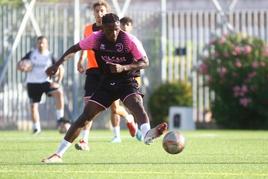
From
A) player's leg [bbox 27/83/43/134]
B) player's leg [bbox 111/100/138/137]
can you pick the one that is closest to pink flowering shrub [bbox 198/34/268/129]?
player's leg [bbox 27/83/43/134]

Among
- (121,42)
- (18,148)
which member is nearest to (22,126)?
(18,148)

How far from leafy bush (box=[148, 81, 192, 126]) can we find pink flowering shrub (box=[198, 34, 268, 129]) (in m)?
0.76

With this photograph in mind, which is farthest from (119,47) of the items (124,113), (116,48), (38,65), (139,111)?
(38,65)

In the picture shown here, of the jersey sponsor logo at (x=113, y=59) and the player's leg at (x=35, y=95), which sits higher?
the jersey sponsor logo at (x=113, y=59)

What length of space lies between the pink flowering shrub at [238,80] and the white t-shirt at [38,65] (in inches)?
273

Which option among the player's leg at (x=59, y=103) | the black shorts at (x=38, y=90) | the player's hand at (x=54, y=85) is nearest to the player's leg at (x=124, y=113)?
the player's leg at (x=59, y=103)

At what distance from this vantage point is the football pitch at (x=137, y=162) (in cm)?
1177

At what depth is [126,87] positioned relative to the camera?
44.8 ft

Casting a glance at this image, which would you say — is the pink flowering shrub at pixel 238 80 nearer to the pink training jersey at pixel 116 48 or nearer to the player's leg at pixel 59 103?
the player's leg at pixel 59 103

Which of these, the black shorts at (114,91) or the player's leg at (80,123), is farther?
the black shorts at (114,91)

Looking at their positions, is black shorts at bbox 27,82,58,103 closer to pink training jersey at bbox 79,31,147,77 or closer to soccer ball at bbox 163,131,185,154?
pink training jersey at bbox 79,31,147,77

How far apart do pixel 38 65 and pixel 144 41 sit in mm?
7056

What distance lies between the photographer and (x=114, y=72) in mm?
13258

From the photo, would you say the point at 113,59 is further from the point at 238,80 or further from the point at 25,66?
the point at 238,80
